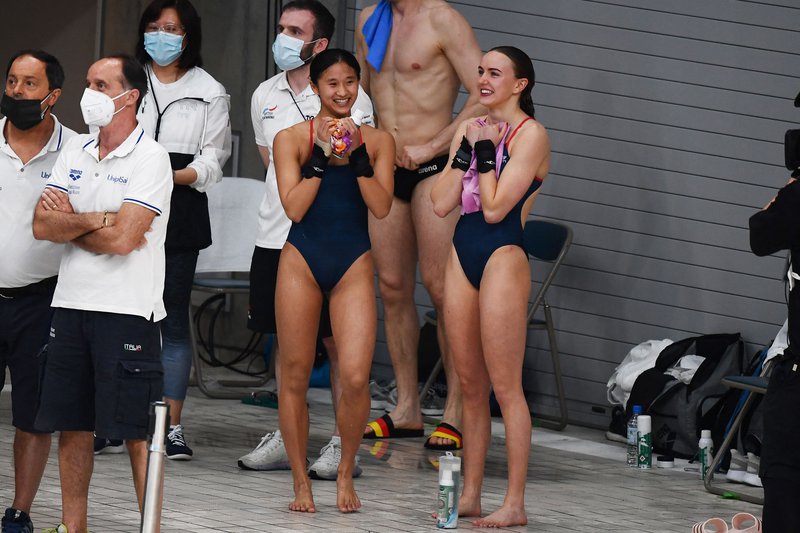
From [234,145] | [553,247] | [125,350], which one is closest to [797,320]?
[125,350]

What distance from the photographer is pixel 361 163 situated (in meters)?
5.96

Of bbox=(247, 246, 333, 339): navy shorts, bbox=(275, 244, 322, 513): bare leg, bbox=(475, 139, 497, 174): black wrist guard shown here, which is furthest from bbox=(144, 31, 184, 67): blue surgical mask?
bbox=(475, 139, 497, 174): black wrist guard

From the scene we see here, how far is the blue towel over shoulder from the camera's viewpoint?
25.6 ft

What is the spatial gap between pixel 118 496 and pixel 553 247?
3510 millimetres

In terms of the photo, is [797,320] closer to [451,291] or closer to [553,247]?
[451,291]

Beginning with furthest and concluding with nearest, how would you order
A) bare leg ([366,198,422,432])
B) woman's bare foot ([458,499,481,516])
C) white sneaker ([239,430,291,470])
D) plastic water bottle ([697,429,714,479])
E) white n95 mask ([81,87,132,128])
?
bare leg ([366,198,422,432]) → plastic water bottle ([697,429,714,479]) → white sneaker ([239,430,291,470]) → woman's bare foot ([458,499,481,516]) → white n95 mask ([81,87,132,128])

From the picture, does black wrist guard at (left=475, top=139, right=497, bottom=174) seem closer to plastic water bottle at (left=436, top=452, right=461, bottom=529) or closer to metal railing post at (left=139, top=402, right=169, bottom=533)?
plastic water bottle at (left=436, top=452, right=461, bottom=529)

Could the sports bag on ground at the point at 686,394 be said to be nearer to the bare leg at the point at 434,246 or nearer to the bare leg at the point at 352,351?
the bare leg at the point at 434,246

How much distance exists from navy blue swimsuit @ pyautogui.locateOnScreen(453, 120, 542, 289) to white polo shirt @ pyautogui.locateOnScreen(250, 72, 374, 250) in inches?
45.8

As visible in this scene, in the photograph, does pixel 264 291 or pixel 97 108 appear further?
pixel 264 291

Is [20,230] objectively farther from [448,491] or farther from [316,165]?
[448,491]

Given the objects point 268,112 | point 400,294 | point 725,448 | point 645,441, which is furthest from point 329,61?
point 645,441

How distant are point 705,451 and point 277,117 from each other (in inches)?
109

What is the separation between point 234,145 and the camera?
10.9 m
